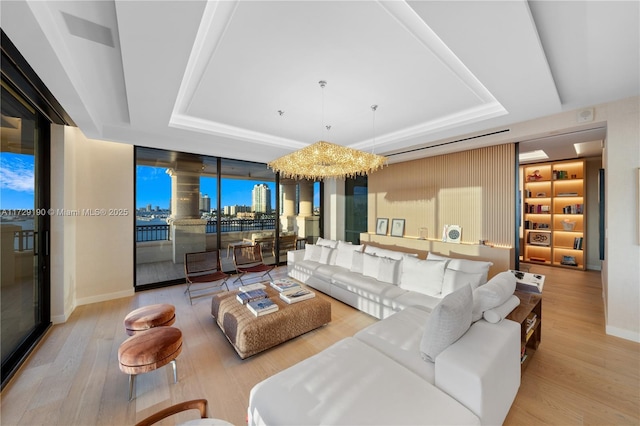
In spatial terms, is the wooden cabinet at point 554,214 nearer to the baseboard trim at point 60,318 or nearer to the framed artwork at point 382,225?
the framed artwork at point 382,225

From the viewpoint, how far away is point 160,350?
1889mm

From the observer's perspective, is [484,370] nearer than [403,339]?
Yes

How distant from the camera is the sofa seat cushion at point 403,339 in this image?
5.28 ft

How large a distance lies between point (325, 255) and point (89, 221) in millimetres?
3970

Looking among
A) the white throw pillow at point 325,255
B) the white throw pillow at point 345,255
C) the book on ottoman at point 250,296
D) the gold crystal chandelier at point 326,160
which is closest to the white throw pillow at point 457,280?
the white throw pillow at point 345,255

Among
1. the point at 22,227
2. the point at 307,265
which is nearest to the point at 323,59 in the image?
the point at 307,265

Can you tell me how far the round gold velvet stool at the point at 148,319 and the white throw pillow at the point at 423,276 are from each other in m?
2.83

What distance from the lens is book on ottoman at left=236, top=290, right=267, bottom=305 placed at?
283cm

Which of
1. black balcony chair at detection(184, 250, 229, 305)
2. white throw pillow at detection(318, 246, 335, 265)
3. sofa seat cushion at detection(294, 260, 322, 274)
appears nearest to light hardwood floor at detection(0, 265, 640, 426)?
black balcony chair at detection(184, 250, 229, 305)

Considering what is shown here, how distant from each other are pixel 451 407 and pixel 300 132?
3.94 meters

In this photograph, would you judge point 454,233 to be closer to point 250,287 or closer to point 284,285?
point 284,285

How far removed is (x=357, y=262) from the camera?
12.7 ft

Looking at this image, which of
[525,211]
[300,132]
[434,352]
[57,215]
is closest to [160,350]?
[434,352]

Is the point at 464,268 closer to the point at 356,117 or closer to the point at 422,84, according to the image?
the point at 422,84
